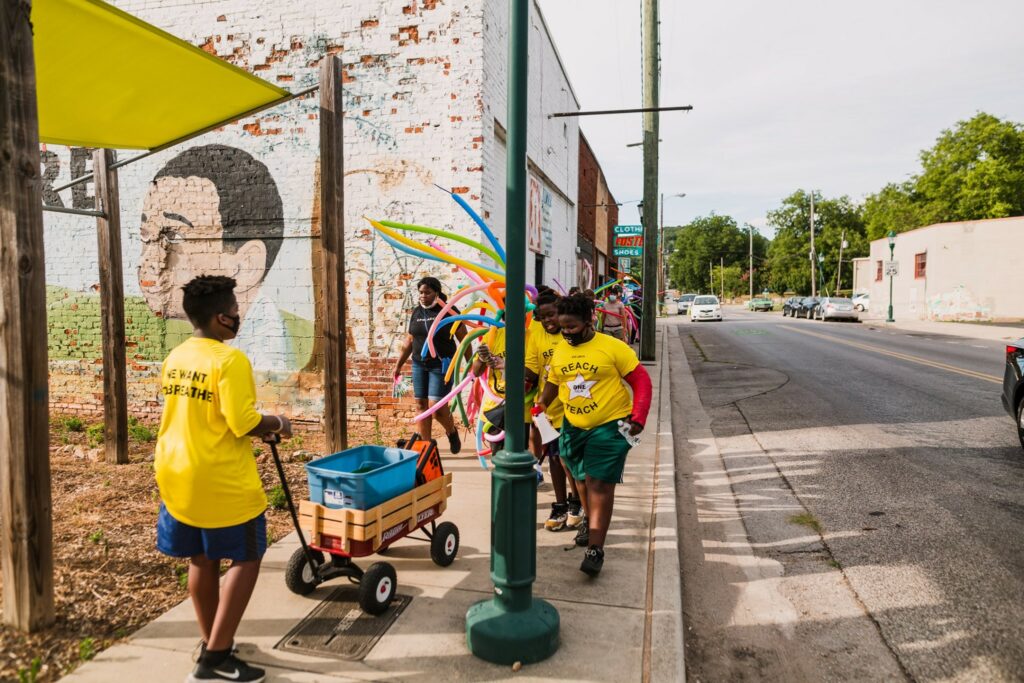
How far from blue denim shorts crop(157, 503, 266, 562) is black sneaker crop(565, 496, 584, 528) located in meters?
2.55

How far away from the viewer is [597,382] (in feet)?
13.7

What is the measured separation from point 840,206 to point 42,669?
302 ft

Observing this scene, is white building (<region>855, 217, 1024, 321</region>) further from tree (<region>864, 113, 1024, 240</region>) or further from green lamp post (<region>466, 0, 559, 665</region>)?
green lamp post (<region>466, 0, 559, 665</region>)

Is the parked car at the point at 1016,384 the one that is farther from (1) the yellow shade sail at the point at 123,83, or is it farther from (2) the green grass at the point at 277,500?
(1) the yellow shade sail at the point at 123,83

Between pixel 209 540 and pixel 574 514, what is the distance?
2.78 m

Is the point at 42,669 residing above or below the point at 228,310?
below

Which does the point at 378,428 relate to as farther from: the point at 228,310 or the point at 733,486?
the point at 228,310

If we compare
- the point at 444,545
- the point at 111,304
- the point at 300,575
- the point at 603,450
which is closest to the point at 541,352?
the point at 603,450

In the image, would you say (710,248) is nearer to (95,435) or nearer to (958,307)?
(958,307)

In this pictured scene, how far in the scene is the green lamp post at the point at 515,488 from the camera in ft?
10.4

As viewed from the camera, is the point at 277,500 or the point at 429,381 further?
the point at 429,381

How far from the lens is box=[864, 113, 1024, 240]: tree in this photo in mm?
50969

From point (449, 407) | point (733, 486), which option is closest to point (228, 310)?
point (449, 407)

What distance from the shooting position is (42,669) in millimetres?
3027
